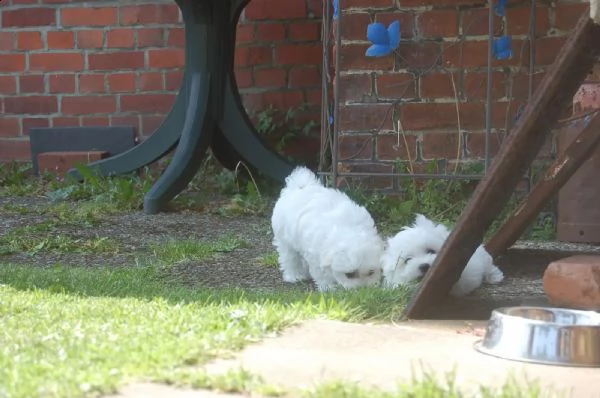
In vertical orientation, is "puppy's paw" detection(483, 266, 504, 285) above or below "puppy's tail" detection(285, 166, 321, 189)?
below

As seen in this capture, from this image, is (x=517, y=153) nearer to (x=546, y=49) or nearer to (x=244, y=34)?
(x=546, y=49)

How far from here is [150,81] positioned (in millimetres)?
5453

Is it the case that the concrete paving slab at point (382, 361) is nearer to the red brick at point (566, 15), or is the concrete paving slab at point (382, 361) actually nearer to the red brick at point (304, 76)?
the red brick at point (566, 15)

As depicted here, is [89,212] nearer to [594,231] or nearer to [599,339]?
[594,231]

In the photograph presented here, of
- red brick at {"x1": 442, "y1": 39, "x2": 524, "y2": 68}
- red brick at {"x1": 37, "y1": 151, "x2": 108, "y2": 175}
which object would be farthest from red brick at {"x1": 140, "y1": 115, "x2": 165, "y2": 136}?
red brick at {"x1": 442, "y1": 39, "x2": 524, "y2": 68}

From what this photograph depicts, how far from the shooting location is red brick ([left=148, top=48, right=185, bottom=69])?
17.7ft

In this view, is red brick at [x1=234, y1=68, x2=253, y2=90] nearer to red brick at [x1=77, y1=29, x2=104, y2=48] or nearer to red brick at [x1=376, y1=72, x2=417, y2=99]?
red brick at [x1=77, y1=29, x2=104, y2=48]

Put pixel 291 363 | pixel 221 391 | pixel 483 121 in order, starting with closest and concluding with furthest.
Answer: pixel 221 391
pixel 291 363
pixel 483 121

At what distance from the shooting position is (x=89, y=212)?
415 cm

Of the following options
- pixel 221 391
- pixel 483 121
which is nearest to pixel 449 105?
pixel 483 121

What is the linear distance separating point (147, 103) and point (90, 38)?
0.54m

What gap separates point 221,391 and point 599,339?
0.75m

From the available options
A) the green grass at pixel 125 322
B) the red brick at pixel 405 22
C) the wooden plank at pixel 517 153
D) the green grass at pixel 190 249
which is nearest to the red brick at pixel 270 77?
the red brick at pixel 405 22

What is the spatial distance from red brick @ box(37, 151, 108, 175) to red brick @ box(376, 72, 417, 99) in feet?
6.83
